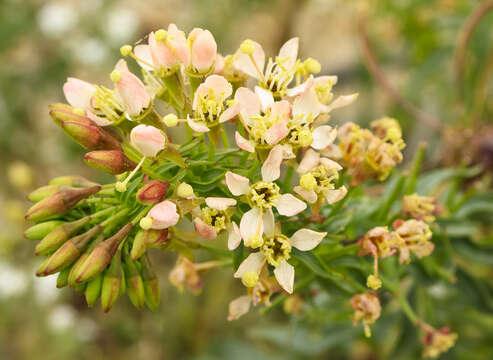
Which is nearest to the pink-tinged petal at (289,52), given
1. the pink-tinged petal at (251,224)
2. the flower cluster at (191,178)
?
the flower cluster at (191,178)

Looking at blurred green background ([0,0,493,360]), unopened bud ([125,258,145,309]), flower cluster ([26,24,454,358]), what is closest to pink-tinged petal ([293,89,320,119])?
flower cluster ([26,24,454,358])

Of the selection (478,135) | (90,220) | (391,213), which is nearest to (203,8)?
(478,135)

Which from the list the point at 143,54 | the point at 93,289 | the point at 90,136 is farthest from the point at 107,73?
the point at 93,289

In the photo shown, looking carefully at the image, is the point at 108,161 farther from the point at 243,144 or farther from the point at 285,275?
the point at 285,275

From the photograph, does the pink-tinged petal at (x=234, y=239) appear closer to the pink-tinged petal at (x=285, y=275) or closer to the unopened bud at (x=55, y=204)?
the pink-tinged petal at (x=285, y=275)

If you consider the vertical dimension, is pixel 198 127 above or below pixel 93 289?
above

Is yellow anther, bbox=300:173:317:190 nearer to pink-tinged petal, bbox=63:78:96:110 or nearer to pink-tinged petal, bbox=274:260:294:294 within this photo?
pink-tinged petal, bbox=274:260:294:294
